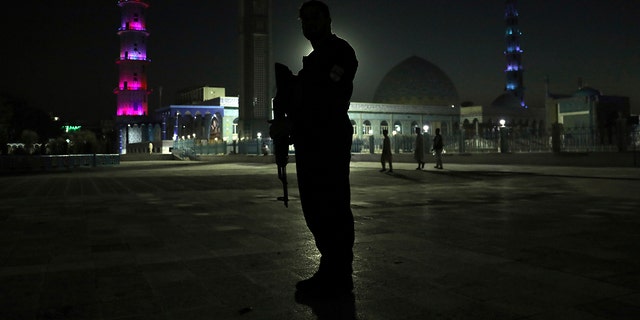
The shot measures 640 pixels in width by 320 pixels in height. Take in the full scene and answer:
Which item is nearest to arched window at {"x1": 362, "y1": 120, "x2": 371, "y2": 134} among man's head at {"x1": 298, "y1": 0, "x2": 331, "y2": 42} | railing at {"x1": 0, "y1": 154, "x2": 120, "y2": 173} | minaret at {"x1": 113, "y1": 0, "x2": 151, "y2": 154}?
minaret at {"x1": 113, "y1": 0, "x2": 151, "y2": 154}

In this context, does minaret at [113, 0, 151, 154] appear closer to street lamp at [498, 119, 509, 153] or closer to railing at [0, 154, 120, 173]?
railing at [0, 154, 120, 173]

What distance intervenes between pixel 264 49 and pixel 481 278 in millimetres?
50157

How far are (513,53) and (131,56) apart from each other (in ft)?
167

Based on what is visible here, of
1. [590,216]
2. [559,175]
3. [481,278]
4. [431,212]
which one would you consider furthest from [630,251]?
[559,175]

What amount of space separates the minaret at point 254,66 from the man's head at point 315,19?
48.6 meters

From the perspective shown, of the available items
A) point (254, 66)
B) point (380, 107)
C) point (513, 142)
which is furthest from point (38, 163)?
point (380, 107)

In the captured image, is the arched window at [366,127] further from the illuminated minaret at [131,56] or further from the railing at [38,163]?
the railing at [38,163]

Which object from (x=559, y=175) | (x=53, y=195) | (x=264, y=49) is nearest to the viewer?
(x=53, y=195)

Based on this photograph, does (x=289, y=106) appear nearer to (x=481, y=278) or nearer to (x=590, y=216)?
(x=481, y=278)

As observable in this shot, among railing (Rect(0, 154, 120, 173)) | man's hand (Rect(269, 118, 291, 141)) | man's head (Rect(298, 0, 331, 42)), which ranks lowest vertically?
railing (Rect(0, 154, 120, 173))

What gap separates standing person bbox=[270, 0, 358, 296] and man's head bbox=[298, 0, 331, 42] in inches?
3.7

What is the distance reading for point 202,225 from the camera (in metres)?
5.37

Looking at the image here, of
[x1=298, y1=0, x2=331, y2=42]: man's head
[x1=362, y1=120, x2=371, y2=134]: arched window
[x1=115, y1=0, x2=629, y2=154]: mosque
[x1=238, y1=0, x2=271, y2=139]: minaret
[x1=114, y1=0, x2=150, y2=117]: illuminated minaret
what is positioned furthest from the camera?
[x1=114, y1=0, x2=150, y2=117]: illuminated minaret

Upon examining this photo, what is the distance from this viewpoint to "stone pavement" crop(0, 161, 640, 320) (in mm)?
2480
